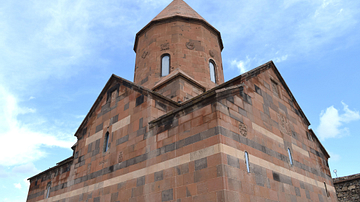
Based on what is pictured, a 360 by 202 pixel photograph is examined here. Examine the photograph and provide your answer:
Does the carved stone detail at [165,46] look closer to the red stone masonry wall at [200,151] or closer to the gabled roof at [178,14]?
the gabled roof at [178,14]

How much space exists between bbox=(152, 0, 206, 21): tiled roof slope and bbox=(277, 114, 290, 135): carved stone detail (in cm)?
771

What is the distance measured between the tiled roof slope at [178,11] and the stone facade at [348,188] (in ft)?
41.1

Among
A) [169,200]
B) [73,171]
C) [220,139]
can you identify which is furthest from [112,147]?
[220,139]

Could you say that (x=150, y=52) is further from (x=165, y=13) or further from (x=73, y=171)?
(x=73, y=171)

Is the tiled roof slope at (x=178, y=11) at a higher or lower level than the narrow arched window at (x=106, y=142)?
higher

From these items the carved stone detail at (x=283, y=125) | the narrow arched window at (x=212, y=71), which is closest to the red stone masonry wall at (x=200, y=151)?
the carved stone detail at (x=283, y=125)

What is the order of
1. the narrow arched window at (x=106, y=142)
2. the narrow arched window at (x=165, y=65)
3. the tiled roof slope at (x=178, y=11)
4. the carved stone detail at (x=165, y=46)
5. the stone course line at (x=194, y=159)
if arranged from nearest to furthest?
1. the stone course line at (x=194, y=159)
2. the narrow arched window at (x=106, y=142)
3. the narrow arched window at (x=165, y=65)
4. the carved stone detail at (x=165, y=46)
5. the tiled roof slope at (x=178, y=11)

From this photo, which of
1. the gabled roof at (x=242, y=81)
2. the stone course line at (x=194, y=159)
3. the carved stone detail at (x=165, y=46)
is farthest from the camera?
the carved stone detail at (x=165, y=46)

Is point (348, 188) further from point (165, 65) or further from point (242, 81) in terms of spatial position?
point (165, 65)

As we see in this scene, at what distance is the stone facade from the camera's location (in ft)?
48.4

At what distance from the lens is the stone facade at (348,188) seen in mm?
14738

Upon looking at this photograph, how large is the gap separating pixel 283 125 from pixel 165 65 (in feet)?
21.9

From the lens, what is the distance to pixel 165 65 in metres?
13.7

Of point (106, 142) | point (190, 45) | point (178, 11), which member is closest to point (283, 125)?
point (190, 45)
